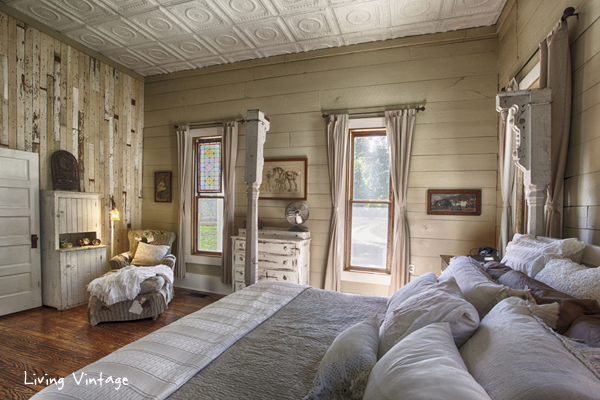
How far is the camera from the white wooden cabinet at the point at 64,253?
3803 millimetres

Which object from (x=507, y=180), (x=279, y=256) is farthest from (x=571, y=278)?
(x=279, y=256)

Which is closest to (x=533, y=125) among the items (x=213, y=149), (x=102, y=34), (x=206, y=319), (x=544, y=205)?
(x=544, y=205)

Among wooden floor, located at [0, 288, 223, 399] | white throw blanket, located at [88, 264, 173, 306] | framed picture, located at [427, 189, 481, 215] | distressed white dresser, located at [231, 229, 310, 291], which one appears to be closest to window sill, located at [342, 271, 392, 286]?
distressed white dresser, located at [231, 229, 310, 291]

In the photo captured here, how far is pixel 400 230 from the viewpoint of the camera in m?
3.79

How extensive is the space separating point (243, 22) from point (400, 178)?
2.75 meters

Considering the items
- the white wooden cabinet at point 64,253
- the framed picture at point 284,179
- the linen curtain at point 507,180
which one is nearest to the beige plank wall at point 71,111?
the white wooden cabinet at point 64,253

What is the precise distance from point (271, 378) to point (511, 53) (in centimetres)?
380

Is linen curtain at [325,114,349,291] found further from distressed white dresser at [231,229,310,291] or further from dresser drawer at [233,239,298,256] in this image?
dresser drawer at [233,239,298,256]

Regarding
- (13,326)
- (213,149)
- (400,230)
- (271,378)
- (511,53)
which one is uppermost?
(511,53)

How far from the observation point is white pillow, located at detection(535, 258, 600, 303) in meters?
1.22

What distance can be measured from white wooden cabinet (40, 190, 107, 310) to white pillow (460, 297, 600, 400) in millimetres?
4539

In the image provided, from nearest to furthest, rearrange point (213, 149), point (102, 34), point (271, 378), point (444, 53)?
point (271, 378) → point (444, 53) → point (102, 34) → point (213, 149)

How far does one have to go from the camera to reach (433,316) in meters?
1.13

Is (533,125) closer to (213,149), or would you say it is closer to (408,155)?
(408,155)
